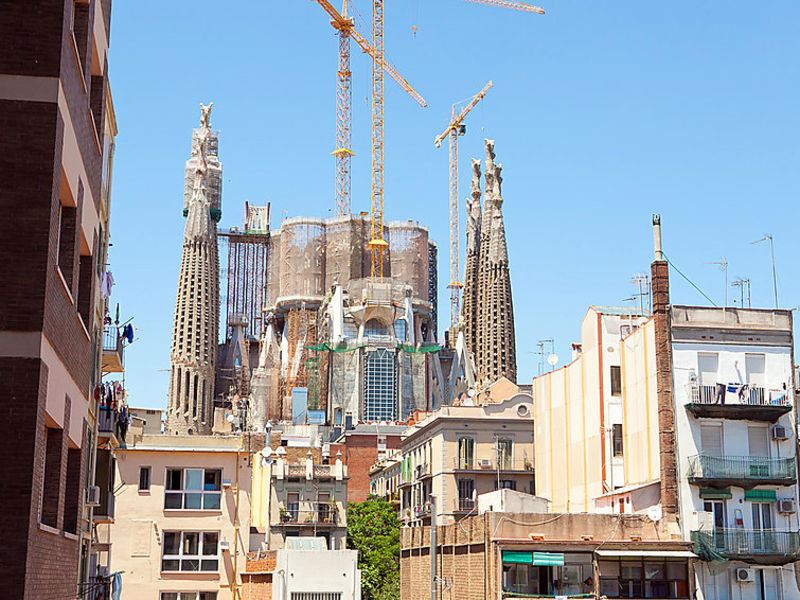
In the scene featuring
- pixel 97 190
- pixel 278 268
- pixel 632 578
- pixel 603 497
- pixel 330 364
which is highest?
pixel 278 268

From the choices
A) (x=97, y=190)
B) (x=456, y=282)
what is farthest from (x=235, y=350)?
(x=97, y=190)

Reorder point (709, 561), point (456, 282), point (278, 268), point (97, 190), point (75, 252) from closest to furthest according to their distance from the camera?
point (75, 252) → point (97, 190) → point (709, 561) → point (278, 268) → point (456, 282)

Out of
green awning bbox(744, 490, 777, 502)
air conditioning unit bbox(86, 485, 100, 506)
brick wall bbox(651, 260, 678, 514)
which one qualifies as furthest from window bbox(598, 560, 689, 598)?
air conditioning unit bbox(86, 485, 100, 506)

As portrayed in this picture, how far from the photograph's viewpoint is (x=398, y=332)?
145375mm

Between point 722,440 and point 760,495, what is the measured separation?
264cm

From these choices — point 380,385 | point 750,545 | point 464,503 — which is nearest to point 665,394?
point 750,545

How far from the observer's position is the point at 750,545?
47031 mm

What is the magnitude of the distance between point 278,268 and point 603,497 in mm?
120220

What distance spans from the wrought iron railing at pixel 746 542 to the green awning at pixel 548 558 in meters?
5.40

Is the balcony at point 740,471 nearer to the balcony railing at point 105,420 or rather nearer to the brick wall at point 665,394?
the brick wall at point 665,394

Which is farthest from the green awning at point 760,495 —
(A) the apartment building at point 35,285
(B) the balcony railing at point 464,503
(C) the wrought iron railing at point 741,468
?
(A) the apartment building at point 35,285

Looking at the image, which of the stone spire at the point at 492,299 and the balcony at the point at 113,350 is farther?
the stone spire at the point at 492,299

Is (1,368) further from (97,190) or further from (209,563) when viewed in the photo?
(209,563)

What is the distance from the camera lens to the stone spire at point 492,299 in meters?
154
